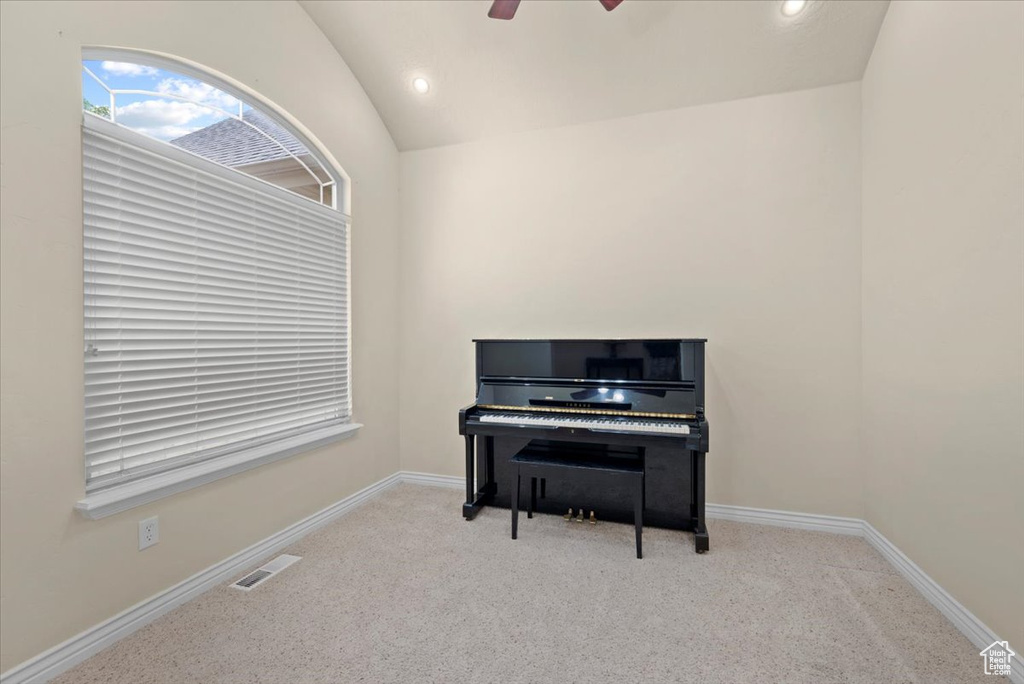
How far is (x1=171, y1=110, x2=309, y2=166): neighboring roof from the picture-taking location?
2.10 metres

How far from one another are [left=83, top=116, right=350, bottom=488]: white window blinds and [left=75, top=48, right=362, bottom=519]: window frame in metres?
0.02

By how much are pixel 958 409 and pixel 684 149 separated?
1974mm

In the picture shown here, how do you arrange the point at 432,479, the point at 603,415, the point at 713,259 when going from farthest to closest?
the point at 432,479
the point at 713,259
the point at 603,415

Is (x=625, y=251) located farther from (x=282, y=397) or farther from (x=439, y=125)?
(x=282, y=397)

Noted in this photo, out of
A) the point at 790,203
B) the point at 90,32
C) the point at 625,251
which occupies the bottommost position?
the point at 625,251

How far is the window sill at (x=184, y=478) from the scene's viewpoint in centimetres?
164

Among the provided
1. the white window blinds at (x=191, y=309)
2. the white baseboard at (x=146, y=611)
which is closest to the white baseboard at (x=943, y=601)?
the white baseboard at (x=146, y=611)

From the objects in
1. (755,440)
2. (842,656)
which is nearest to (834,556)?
(755,440)

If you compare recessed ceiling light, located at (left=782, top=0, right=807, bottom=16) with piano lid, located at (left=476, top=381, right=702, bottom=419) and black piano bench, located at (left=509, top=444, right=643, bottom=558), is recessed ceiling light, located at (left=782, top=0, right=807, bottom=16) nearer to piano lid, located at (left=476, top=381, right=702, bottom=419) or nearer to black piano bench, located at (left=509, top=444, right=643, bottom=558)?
piano lid, located at (left=476, top=381, right=702, bottom=419)

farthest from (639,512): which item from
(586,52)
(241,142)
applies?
(241,142)

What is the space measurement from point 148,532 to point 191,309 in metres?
0.96

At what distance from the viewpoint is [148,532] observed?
71.3 inches

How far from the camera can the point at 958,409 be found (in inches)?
68.1

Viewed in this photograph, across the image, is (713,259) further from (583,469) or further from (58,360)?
(58,360)
